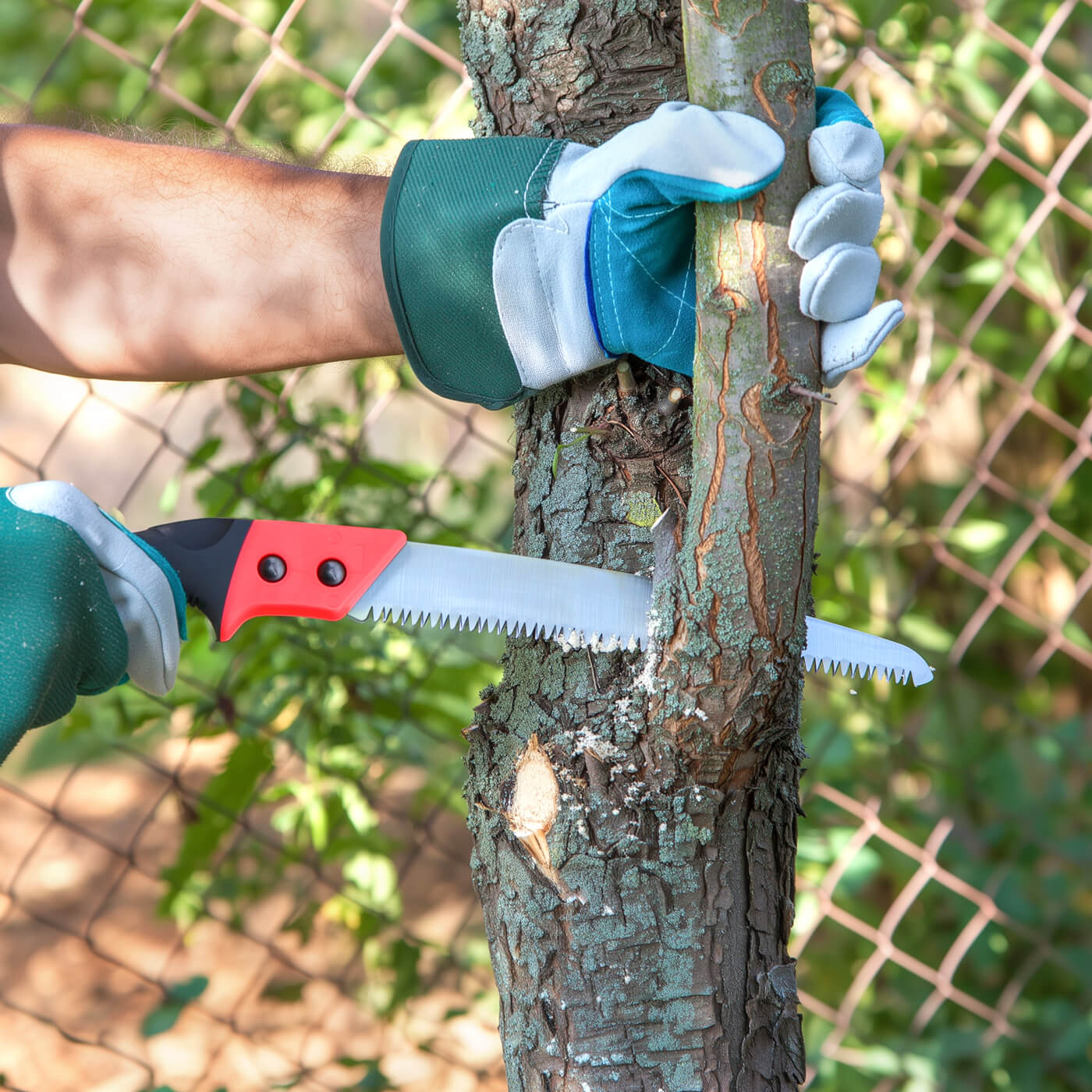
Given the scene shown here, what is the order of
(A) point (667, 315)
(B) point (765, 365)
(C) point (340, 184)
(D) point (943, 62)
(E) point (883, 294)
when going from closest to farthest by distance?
(B) point (765, 365), (A) point (667, 315), (C) point (340, 184), (D) point (943, 62), (E) point (883, 294)

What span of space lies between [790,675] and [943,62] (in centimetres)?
112

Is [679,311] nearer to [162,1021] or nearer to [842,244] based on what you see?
[842,244]

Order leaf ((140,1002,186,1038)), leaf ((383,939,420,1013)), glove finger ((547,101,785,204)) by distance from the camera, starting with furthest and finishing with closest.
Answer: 1. leaf ((383,939,420,1013))
2. leaf ((140,1002,186,1038))
3. glove finger ((547,101,785,204))

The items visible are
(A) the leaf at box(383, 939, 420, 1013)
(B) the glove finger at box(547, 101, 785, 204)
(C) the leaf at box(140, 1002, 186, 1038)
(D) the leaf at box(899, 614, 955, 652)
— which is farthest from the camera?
(D) the leaf at box(899, 614, 955, 652)

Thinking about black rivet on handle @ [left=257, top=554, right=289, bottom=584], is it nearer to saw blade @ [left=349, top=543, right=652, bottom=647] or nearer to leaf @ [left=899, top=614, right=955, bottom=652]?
saw blade @ [left=349, top=543, right=652, bottom=647]

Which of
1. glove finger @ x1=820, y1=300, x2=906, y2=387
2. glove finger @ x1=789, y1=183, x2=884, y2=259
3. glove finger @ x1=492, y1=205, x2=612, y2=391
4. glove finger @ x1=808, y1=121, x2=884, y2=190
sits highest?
glove finger @ x1=808, y1=121, x2=884, y2=190

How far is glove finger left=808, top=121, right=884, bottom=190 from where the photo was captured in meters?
0.64

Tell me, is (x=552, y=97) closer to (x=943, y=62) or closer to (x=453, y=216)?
(x=453, y=216)

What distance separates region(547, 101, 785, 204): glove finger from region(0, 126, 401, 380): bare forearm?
0.30m

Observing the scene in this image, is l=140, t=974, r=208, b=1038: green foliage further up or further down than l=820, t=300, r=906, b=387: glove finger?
further down

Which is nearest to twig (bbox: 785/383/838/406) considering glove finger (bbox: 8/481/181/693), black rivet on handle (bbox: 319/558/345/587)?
black rivet on handle (bbox: 319/558/345/587)

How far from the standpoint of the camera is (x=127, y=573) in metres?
0.78

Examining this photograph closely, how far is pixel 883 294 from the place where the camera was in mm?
1600

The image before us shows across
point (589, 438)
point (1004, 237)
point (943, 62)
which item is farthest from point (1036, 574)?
point (589, 438)
